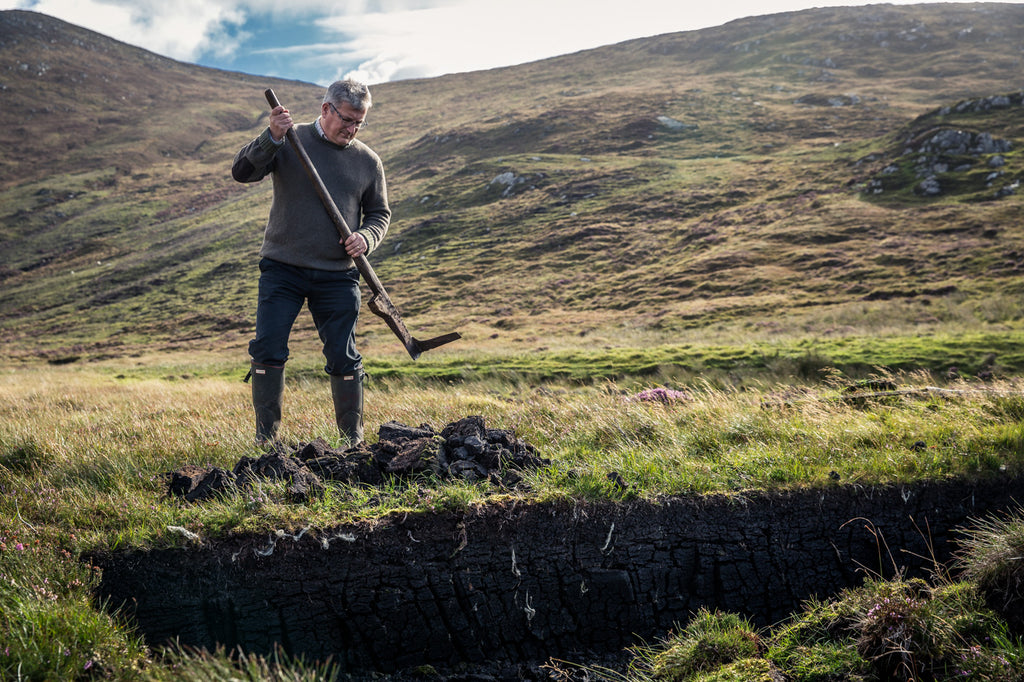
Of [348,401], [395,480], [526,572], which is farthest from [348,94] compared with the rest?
[526,572]

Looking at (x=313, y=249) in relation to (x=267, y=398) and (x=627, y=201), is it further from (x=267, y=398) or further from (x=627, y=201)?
(x=627, y=201)

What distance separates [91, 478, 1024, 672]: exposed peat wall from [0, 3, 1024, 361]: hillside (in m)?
19.8

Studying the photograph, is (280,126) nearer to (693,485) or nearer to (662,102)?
(693,485)

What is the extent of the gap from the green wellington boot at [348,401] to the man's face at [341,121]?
2.25 metres

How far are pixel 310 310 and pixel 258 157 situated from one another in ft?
4.68

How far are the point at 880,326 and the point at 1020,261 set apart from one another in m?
13.1

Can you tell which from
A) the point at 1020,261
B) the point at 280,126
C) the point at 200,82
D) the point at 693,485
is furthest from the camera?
the point at 200,82

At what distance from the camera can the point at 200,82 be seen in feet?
520

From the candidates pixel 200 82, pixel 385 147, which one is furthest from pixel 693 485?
pixel 200 82

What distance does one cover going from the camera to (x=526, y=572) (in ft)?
12.7

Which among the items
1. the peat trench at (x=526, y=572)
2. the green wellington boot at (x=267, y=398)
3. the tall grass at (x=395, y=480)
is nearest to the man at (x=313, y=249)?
the green wellington boot at (x=267, y=398)

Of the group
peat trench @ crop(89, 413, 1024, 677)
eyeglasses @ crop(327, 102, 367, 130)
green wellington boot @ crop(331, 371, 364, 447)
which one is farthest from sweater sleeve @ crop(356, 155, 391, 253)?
peat trench @ crop(89, 413, 1024, 677)

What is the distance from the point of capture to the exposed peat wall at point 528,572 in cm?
363

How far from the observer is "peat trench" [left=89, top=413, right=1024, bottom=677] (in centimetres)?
363
